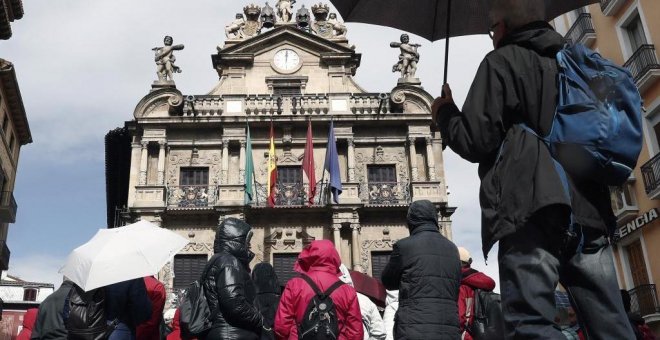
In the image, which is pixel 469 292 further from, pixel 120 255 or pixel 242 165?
pixel 242 165

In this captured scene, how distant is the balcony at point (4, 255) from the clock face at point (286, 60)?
50.3ft

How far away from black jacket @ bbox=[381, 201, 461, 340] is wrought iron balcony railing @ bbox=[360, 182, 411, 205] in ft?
59.3

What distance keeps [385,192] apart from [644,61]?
9.83 m

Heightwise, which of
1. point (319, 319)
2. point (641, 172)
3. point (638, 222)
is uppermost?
point (641, 172)

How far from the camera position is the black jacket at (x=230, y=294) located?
4902mm


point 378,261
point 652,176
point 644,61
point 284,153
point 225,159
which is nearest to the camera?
point 652,176

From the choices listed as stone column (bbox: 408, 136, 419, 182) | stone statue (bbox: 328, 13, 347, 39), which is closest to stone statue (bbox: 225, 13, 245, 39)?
stone statue (bbox: 328, 13, 347, 39)

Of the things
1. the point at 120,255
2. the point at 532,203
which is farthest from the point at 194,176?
the point at 532,203

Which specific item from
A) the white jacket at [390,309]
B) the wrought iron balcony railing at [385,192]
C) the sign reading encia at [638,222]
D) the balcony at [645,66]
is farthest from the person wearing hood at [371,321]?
the wrought iron balcony railing at [385,192]

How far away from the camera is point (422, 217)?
4863 mm

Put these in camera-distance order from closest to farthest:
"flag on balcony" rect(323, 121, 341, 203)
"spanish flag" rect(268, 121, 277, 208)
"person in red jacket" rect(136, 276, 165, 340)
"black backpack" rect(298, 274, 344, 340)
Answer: "black backpack" rect(298, 274, 344, 340), "person in red jacket" rect(136, 276, 165, 340), "flag on balcony" rect(323, 121, 341, 203), "spanish flag" rect(268, 121, 277, 208)

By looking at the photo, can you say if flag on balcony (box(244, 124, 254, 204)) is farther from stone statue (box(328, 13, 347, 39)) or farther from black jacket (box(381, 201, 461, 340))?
black jacket (box(381, 201, 461, 340))

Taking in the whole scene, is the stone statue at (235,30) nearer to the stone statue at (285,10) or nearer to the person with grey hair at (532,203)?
the stone statue at (285,10)

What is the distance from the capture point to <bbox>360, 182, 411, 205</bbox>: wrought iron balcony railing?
22922mm
